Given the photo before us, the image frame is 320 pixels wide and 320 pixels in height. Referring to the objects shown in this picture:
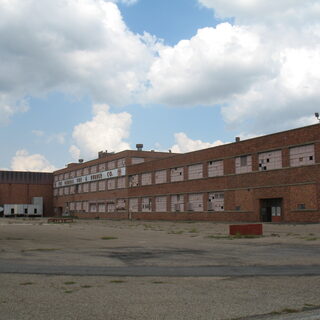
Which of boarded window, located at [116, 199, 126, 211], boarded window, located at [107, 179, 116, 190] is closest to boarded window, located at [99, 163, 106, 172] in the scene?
boarded window, located at [107, 179, 116, 190]

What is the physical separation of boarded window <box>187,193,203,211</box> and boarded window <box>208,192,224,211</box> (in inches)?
81.2

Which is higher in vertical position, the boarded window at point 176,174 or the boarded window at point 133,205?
the boarded window at point 176,174

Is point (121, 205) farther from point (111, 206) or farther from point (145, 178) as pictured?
point (145, 178)

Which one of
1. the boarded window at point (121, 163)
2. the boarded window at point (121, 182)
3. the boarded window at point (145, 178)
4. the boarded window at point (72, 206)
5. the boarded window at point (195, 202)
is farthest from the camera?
the boarded window at point (72, 206)

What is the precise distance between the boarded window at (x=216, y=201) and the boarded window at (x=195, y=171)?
371 cm

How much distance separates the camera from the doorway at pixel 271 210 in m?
44.4

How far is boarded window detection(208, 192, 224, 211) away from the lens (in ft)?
169

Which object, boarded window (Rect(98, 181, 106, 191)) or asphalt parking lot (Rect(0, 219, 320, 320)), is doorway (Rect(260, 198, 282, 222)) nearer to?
asphalt parking lot (Rect(0, 219, 320, 320))

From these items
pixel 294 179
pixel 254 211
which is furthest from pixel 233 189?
pixel 294 179

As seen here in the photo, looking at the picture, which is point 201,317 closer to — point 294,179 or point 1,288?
point 1,288

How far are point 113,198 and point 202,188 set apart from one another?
28682 mm

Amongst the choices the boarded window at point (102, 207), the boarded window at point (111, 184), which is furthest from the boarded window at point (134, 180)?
the boarded window at point (102, 207)

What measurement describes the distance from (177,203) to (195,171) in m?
6.23

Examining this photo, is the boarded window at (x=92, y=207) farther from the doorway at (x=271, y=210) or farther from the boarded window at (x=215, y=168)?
the doorway at (x=271, y=210)
